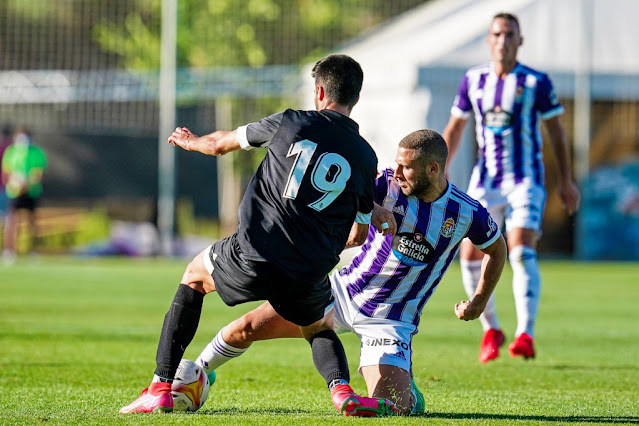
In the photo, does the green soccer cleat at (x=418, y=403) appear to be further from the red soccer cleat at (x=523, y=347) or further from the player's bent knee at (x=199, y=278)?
the red soccer cleat at (x=523, y=347)

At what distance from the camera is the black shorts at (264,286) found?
493 cm

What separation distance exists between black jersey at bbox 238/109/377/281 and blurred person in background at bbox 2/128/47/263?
14634 mm

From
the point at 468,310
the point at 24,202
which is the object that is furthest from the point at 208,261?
the point at 24,202

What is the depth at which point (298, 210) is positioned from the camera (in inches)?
192

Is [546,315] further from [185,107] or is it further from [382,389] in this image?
[185,107]

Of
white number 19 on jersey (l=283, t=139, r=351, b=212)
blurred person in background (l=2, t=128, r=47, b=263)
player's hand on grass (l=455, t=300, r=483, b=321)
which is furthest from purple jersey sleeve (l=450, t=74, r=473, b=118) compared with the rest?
blurred person in background (l=2, t=128, r=47, b=263)

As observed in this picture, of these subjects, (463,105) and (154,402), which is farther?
(463,105)

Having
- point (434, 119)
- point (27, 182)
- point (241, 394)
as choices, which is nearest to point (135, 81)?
point (27, 182)

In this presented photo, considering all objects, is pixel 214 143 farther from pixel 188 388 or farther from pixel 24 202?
pixel 24 202

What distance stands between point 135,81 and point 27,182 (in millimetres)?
3613

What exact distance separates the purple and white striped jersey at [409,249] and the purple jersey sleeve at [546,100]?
2.52 meters

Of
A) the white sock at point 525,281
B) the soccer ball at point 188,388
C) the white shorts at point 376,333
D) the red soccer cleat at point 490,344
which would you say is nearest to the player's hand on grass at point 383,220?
the white shorts at point 376,333

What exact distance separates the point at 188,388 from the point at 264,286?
0.62 meters

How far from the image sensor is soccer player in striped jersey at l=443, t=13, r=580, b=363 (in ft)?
25.8
